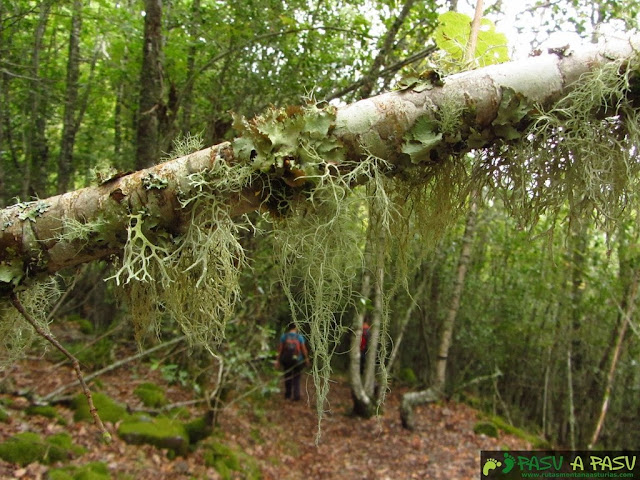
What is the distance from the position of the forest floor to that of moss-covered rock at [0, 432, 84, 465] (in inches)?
2.9

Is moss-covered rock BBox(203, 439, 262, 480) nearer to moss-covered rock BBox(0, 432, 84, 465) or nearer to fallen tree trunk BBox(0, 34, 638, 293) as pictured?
moss-covered rock BBox(0, 432, 84, 465)

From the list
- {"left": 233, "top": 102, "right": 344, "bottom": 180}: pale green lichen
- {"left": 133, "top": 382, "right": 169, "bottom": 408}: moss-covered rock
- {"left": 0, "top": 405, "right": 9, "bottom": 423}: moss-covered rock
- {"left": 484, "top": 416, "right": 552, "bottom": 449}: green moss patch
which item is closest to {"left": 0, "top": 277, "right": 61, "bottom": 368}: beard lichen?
{"left": 233, "top": 102, "right": 344, "bottom": 180}: pale green lichen

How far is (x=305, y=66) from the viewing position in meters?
5.19

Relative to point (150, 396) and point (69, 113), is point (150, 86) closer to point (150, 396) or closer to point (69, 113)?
point (69, 113)

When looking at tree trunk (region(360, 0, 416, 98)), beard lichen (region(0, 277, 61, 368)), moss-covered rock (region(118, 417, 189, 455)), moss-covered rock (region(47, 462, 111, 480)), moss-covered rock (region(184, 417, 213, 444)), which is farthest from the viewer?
moss-covered rock (region(184, 417, 213, 444))

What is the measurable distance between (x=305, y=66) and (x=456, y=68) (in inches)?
159

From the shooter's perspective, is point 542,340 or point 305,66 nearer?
point 305,66

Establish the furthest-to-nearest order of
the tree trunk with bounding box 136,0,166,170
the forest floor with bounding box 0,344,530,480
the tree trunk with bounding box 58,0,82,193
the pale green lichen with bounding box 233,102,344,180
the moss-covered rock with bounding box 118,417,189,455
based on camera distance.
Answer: the tree trunk with bounding box 58,0,82,193, the moss-covered rock with bounding box 118,417,189,455, the forest floor with bounding box 0,344,530,480, the tree trunk with bounding box 136,0,166,170, the pale green lichen with bounding box 233,102,344,180

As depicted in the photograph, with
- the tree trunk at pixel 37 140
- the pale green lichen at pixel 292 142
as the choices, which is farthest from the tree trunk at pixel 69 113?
the pale green lichen at pixel 292 142

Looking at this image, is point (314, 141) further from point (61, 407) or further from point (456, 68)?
point (61, 407)

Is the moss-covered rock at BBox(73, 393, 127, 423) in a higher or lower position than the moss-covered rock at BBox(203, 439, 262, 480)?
higher

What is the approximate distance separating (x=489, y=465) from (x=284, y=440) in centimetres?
259

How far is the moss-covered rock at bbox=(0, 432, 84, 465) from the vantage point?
10.9ft

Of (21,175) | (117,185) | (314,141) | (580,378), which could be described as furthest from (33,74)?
(580,378)
